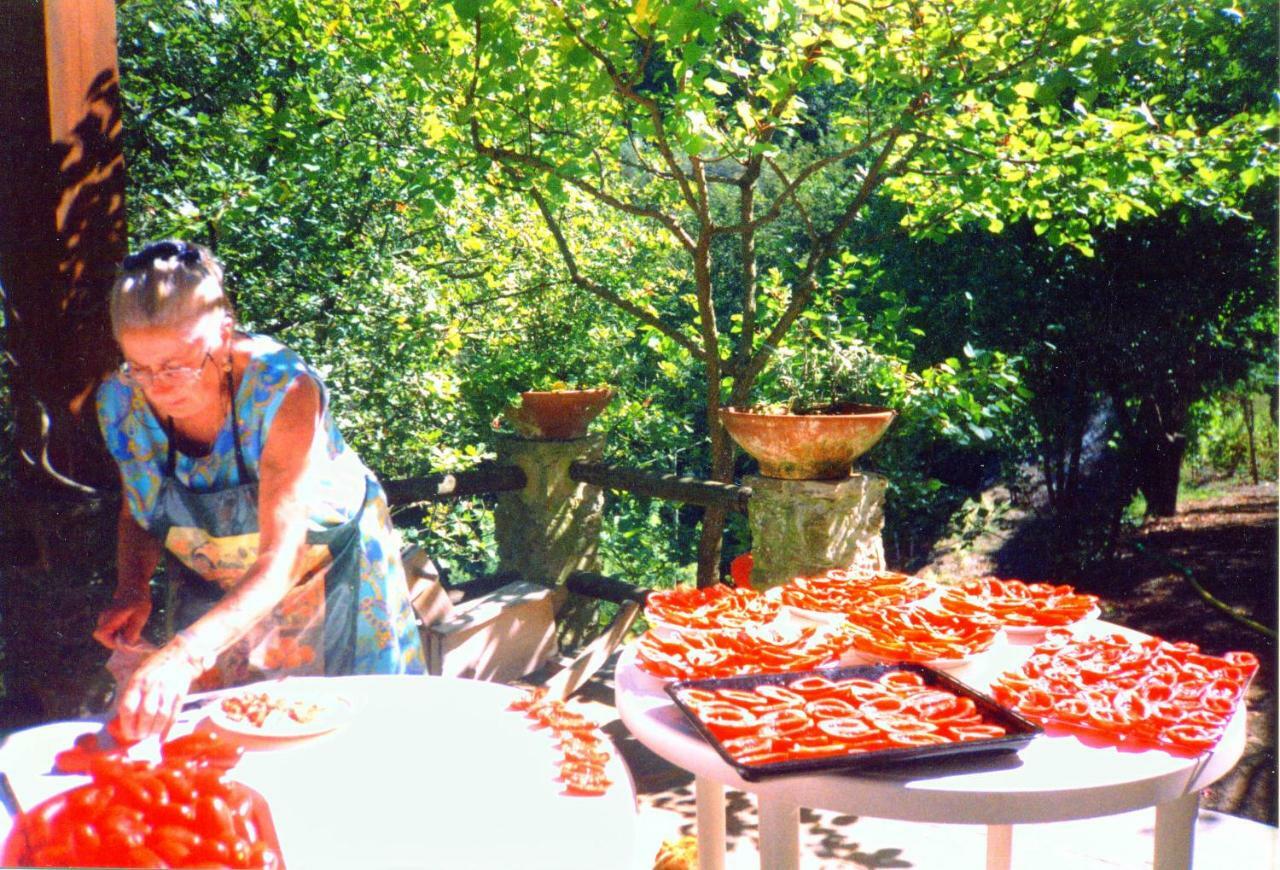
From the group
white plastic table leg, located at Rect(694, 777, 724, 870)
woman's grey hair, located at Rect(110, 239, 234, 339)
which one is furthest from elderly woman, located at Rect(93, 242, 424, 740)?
white plastic table leg, located at Rect(694, 777, 724, 870)

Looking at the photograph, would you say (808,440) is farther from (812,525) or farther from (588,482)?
(588,482)

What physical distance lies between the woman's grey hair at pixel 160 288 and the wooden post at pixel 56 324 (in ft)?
1.68

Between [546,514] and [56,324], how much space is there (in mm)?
1960

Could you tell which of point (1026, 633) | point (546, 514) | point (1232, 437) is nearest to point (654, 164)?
point (546, 514)

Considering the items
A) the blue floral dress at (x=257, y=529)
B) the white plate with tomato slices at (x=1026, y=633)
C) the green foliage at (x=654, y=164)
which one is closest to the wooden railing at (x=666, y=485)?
the green foliage at (x=654, y=164)

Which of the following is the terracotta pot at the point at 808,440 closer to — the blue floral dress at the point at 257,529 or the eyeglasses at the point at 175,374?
the blue floral dress at the point at 257,529

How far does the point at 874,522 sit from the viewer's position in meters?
3.04

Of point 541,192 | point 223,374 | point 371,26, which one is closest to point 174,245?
point 223,374

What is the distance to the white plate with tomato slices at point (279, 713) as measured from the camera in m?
1.25

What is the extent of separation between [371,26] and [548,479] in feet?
5.90

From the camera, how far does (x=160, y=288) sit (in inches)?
70.1

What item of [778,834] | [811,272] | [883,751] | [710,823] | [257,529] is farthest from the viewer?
[811,272]

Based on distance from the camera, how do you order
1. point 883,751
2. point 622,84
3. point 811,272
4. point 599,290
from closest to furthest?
1. point 883,751
2. point 622,84
3. point 811,272
4. point 599,290

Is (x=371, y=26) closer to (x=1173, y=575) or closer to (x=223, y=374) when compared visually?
(x=223, y=374)
